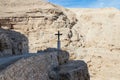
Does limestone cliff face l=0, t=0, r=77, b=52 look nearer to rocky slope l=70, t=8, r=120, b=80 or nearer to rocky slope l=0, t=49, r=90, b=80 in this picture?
rocky slope l=70, t=8, r=120, b=80

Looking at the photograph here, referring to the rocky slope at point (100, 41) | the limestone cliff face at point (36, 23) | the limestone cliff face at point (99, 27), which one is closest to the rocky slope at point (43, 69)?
the limestone cliff face at point (36, 23)

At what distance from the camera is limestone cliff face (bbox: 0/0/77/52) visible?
38.2m

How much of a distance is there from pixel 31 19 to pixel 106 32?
406 inches

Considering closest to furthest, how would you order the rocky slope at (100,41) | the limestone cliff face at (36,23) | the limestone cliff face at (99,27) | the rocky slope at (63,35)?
the rocky slope at (100,41), the rocky slope at (63,35), the limestone cliff face at (36,23), the limestone cliff face at (99,27)

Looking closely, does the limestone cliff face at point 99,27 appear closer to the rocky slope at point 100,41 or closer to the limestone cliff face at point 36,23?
the rocky slope at point 100,41

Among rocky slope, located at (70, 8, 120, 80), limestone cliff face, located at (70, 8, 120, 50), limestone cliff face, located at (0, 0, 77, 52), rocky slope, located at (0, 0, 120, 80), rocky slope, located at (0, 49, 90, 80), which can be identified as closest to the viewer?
rocky slope, located at (0, 49, 90, 80)

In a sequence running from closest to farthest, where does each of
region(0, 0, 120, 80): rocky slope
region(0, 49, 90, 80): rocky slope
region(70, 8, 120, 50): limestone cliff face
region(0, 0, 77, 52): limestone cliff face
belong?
region(0, 49, 90, 80): rocky slope → region(0, 0, 120, 80): rocky slope → region(0, 0, 77, 52): limestone cliff face → region(70, 8, 120, 50): limestone cliff face

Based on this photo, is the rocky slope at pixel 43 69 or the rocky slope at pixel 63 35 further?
the rocky slope at pixel 63 35

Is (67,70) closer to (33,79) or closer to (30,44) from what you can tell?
(33,79)

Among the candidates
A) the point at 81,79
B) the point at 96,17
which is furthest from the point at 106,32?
the point at 81,79

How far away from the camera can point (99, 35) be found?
143ft

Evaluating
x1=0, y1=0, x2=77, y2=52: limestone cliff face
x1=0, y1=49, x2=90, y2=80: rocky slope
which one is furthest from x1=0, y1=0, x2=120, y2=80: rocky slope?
x1=0, y1=49, x2=90, y2=80: rocky slope

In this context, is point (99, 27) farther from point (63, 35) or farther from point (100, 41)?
point (63, 35)

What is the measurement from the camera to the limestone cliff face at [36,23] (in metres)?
38.2
